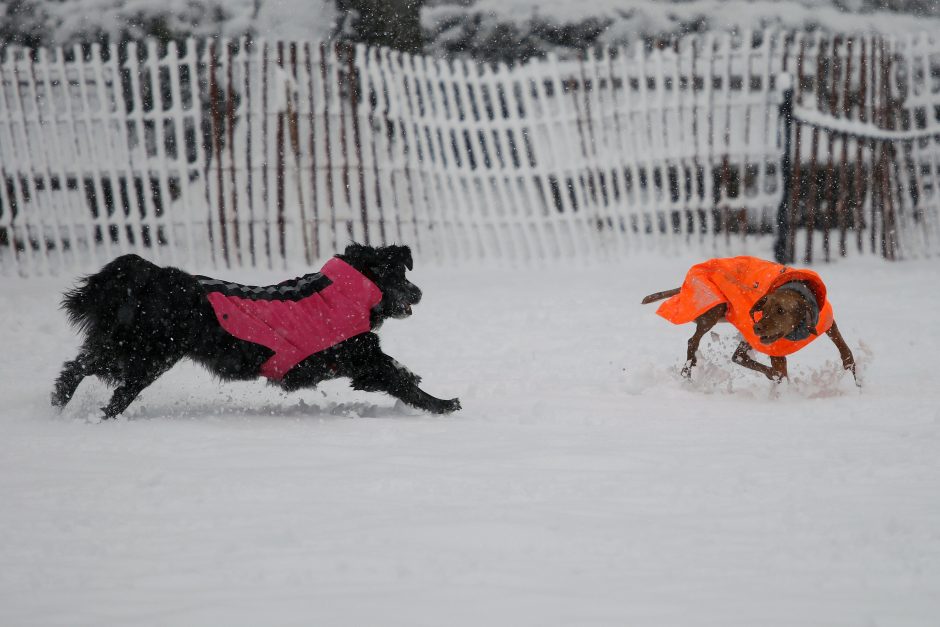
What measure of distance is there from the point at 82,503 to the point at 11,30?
31.7 ft

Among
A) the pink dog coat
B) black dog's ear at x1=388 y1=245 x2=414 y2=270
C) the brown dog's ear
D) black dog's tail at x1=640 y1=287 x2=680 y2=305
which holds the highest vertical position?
black dog's ear at x1=388 y1=245 x2=414 y2=270

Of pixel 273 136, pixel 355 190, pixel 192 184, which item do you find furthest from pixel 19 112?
pixel 355 190

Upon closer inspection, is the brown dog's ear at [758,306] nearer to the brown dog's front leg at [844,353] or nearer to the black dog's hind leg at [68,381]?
the brown dog's front leg at [844,353]

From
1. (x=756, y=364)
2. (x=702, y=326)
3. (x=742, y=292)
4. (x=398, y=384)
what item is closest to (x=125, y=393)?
(x=398, y=384)

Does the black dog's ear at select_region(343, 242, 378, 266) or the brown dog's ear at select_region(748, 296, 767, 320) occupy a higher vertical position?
the black dog's ear at select_region(343, 242, 378, 266)

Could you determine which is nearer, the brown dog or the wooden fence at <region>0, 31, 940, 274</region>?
the brown dog

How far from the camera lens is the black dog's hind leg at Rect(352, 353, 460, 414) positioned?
4117 millimetres

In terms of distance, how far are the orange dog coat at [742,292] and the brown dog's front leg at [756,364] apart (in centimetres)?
8

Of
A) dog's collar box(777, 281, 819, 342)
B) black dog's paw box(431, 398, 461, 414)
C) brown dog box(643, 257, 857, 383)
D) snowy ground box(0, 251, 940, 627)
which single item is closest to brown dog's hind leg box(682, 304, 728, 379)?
brown dog box(643, 257, 857, 383)

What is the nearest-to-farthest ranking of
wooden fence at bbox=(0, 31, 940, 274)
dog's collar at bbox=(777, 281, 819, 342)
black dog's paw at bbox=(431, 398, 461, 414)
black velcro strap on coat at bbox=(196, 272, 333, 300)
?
black velcro strap on coat at bbox=(196, 272, 333, 300) < black dog's paw at bbox=(431, 398, 461, 414) < dog's collar at bbox=(777, 281, 819, 342) < wooden fence at bbox=(0, 31, 940, 274)

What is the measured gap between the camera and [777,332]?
14.1ft

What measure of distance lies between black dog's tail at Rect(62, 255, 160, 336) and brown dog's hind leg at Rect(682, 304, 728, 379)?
257 centimetres

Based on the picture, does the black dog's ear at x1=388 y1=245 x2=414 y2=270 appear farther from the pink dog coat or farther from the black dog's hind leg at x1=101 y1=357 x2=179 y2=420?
the black dog's hind leg at x1=101 y1=357 x2=179 y2=420

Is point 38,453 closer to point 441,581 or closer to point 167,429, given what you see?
point 167,429
